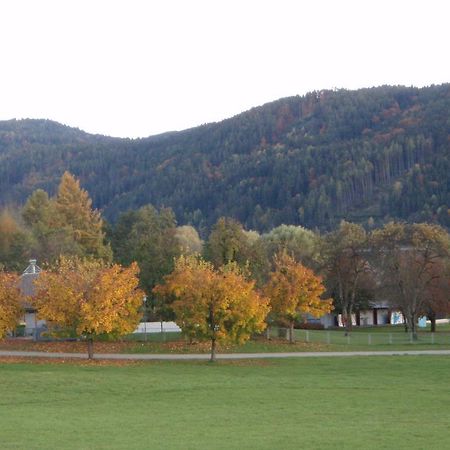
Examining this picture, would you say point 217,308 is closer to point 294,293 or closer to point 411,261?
point 294,293

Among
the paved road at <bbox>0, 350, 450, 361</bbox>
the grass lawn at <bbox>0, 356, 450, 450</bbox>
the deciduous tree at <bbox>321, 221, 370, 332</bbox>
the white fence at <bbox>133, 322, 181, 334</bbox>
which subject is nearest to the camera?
the grass lawn at <bbox>0, 356, 450, 450</bbox>

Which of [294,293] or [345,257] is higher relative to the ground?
[345,257]

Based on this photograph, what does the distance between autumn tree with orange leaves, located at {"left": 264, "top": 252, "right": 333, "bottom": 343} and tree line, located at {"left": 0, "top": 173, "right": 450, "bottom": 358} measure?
0.22 feet

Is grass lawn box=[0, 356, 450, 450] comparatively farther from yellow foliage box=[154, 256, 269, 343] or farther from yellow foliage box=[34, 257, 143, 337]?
yellow foliage box=[34, 257, 143, 337]

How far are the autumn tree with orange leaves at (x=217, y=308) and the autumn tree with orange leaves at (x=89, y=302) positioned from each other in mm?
2966

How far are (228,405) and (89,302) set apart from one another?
18.1 m

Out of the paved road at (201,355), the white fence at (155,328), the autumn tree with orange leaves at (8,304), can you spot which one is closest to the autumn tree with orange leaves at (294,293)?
the paved road at (201,355)

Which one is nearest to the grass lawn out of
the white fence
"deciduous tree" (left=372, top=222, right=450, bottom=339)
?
the white fence

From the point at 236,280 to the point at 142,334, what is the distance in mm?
14102

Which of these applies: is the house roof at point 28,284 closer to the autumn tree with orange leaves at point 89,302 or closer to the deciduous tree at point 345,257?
the autumn tree with orange leaves at point 89,302

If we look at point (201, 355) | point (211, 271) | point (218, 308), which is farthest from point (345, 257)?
point (218, 308)

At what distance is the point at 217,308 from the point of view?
151 ft

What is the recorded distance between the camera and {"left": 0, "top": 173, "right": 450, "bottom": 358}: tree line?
4612cm

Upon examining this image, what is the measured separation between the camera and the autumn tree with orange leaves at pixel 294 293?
54.4 meters
